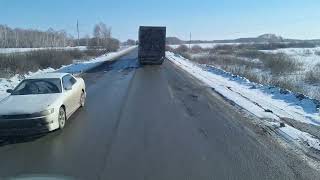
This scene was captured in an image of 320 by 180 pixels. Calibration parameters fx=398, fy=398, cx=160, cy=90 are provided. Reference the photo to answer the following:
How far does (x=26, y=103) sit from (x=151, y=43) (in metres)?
27.3

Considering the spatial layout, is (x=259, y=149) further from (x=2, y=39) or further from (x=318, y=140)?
(x=2, y=39)

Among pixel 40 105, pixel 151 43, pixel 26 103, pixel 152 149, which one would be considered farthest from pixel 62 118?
pixel 151 43

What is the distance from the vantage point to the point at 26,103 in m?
9.35

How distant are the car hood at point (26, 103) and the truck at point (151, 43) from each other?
26172mm

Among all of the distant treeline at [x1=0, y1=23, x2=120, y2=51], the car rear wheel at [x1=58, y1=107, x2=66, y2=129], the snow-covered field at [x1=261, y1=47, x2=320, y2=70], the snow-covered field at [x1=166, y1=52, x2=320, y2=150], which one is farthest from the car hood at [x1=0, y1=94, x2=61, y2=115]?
the distant treeline at [x1=0, y1=23, x2=120, y2=51]

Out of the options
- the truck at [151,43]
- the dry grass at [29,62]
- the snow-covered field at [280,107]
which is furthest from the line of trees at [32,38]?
the snow-covered field at [280,107]

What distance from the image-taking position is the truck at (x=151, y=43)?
1420 inches

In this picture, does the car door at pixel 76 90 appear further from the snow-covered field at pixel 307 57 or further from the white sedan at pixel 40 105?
the snow-covered field at pixel 307 57

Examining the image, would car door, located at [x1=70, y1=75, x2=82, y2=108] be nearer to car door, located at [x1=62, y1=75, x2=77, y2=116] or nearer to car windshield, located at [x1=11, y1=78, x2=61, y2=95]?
car door, located at [x1=62, y1=75, x2=77, y2=116]

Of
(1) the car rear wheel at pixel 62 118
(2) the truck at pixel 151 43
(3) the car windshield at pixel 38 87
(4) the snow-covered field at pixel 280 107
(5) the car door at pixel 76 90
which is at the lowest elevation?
(4) the snow-covered field at pixel 280 107

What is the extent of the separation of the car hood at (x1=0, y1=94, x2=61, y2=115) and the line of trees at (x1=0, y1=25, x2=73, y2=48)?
124 metres

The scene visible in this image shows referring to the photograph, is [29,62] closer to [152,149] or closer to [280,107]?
[280,107]

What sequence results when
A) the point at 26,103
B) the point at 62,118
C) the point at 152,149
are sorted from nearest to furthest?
the point at 152,149 < the point at 26,103 < the point at 62,118

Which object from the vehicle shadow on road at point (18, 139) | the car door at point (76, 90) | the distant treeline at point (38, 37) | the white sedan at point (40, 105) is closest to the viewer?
the vehicle shadow on road at point (18, 139)
